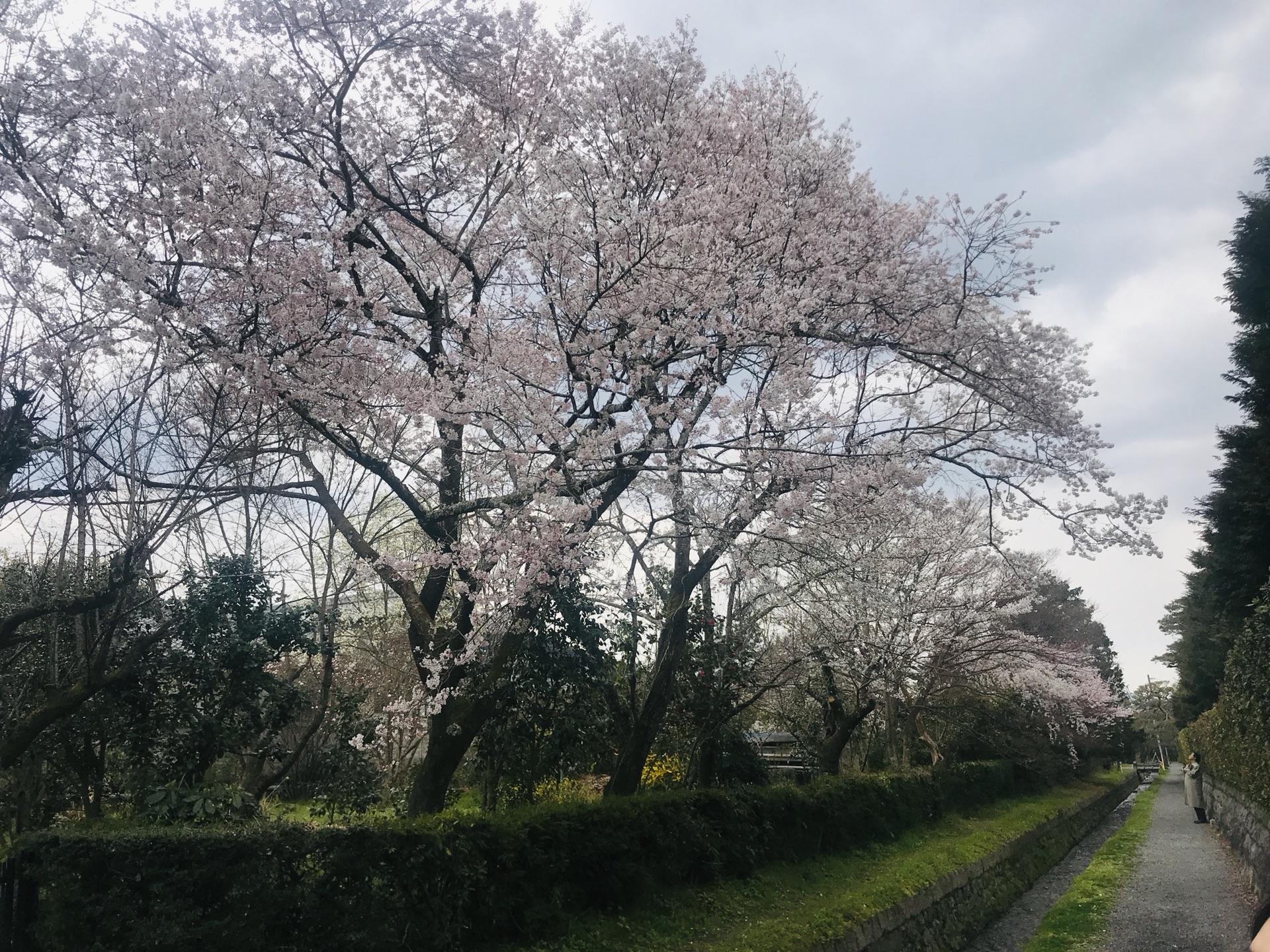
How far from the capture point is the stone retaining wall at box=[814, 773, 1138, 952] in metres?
7.56

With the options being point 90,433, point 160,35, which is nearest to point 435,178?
point 160,35

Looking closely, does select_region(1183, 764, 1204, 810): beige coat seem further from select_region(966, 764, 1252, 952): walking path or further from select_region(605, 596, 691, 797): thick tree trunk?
select_region(605, 596, 691, 797): thick tree trunk

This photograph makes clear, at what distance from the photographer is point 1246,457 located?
18.0m

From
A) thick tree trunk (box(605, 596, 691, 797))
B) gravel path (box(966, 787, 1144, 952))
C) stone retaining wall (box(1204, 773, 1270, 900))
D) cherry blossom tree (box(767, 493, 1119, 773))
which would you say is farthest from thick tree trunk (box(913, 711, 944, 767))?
thick tree trunk (box(605, 596, 691, 797))

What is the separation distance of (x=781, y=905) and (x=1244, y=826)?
8.51 m

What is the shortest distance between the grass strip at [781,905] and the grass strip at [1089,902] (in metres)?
1.10

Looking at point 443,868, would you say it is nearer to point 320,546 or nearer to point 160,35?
point 320,546

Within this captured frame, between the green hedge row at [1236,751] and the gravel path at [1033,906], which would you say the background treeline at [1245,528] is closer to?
the green hedge row at [1236,751]

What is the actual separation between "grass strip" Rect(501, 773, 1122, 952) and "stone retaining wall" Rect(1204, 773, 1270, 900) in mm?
3059

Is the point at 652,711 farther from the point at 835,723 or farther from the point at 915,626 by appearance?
the point at 915,626

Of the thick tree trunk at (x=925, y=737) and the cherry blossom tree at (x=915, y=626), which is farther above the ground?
the cherry blossom tree at (x=915, y=626)

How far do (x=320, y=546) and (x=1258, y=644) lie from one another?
11.8 metres

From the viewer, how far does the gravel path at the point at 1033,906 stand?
31.5 ft

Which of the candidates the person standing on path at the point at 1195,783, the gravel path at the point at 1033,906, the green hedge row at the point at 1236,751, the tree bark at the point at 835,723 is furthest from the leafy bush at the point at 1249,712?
the tree bark at the point at 835,723
